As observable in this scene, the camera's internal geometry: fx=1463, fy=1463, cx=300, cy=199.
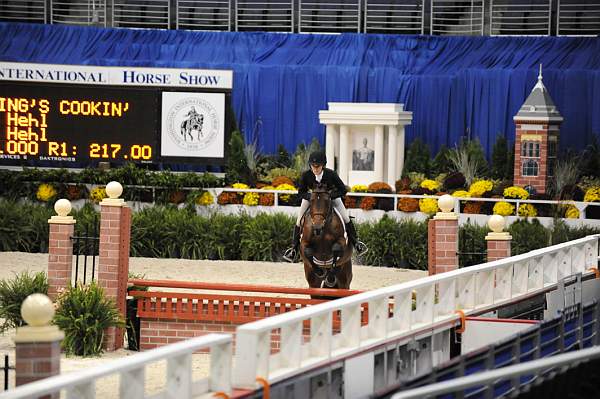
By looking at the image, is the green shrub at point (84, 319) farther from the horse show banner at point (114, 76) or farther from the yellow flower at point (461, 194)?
the yellow flower at point (461, 194)

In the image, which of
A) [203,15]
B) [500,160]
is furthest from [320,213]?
[203,15]

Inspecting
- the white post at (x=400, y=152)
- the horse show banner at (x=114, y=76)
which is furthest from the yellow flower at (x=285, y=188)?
the white post at (x=400, y=152)

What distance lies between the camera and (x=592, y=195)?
26.2 meters

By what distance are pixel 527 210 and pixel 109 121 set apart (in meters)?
7.60

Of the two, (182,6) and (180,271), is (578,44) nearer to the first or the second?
(182,6)

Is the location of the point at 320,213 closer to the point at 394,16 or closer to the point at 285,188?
the point at 285,188

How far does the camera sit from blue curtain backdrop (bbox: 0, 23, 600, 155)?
3138 centimetres

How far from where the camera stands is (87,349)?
15.3 m

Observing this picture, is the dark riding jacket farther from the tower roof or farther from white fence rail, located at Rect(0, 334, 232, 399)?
the tower roof

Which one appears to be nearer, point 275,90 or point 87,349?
point 87,349

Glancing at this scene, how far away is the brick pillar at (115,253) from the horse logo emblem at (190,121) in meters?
9.71

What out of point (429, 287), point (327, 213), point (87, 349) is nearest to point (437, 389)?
point (429, 287)

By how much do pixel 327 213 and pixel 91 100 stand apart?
33.3 ft

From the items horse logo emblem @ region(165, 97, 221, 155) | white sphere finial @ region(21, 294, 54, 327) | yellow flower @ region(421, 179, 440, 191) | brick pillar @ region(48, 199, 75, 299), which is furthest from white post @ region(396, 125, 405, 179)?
white sphere finial @ region(21, 294, 54, 327)
